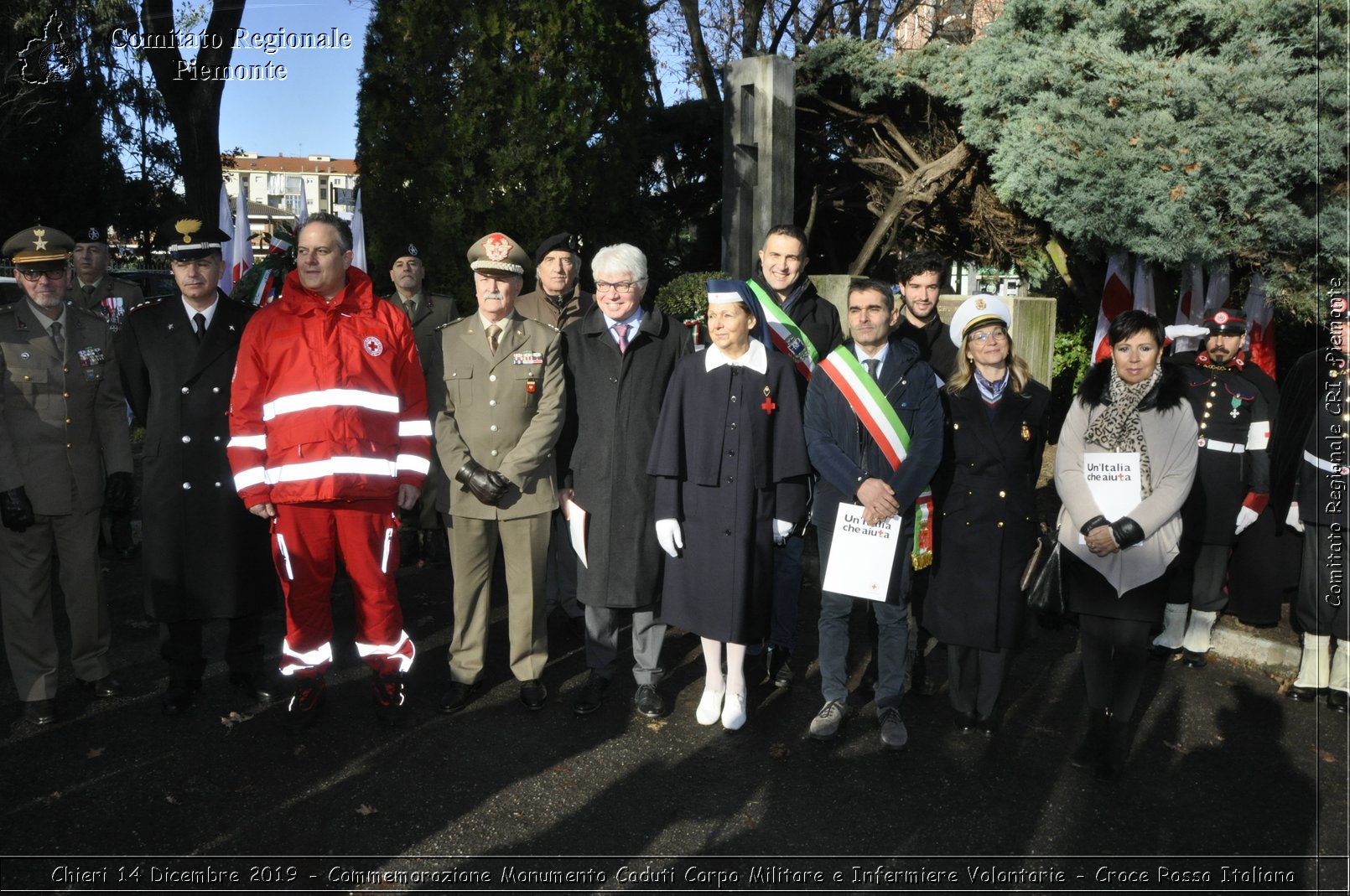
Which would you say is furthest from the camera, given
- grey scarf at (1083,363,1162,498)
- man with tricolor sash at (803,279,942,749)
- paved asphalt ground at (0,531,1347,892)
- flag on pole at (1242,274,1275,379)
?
flag on pole at (1242,274,1275,379)

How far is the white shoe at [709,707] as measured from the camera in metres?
4.90

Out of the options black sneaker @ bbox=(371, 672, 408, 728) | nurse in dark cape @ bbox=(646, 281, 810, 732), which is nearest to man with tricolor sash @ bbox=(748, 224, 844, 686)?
nurse in dark cape @ bbox=(646, 281, 810, 732)

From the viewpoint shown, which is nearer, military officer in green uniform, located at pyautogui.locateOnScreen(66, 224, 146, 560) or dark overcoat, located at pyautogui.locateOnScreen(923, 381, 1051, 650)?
dark overcoat, located at pyautogui.locateOnScreen(923, 381, 1051, 650)

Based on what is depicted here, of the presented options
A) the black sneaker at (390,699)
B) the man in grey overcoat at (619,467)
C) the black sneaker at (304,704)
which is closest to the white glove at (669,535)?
the man in grey overcoat at (619,467)

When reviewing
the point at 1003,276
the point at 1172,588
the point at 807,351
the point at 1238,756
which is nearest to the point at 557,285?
the point at 807,351

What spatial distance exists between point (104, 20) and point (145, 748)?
10862 mm

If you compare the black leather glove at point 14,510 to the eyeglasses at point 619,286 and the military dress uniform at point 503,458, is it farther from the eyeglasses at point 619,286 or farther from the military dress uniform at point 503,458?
the eyeglasses at point 619,286

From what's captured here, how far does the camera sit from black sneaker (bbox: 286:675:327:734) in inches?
185

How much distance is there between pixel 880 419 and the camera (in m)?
4.64

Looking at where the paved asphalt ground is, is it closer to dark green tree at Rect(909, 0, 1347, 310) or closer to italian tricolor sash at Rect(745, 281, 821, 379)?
italian tricolor sash at Rect(745, 281, 821, 379)

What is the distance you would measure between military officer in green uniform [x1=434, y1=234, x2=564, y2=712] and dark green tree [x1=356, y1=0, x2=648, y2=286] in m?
4.99

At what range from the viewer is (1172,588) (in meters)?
5.81

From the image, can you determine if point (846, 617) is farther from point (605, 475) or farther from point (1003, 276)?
point (1003, 276)

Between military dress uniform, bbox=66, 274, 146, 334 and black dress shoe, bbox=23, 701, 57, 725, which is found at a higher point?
military dress uniform, bbox=66, 274, 146, 334
